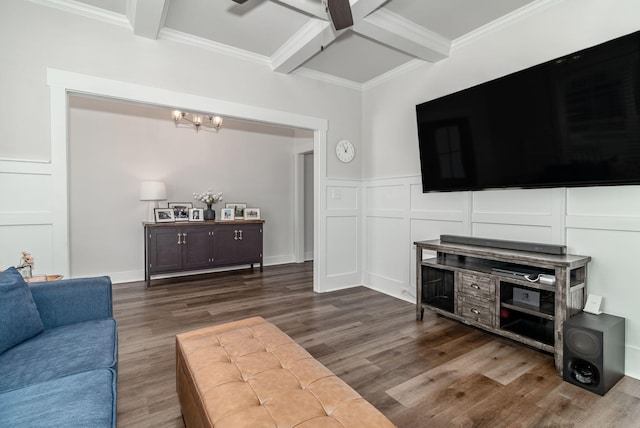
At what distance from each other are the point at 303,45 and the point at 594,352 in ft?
11.1

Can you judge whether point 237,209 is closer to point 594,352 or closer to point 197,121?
point 197,121

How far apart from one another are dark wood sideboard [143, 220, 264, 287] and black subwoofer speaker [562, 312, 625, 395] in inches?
171

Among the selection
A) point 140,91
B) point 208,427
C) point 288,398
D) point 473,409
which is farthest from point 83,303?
point 473,409

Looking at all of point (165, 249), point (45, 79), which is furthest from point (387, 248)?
point (45, 79)

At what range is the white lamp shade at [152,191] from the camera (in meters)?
4.64

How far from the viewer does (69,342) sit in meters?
1.68

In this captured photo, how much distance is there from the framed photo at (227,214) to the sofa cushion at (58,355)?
3.61 metres

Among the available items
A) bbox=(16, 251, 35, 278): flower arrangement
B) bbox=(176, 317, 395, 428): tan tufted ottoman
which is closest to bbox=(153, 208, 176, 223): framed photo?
bbox=(16, 251, 35, 278): flower arrangement

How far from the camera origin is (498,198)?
298 centimetres

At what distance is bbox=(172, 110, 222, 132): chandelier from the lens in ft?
16.3

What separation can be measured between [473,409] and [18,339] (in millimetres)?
2543

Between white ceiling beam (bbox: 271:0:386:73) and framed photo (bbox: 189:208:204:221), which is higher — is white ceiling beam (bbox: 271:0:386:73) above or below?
above

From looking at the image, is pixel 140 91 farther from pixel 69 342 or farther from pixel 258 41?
pixel 69 342

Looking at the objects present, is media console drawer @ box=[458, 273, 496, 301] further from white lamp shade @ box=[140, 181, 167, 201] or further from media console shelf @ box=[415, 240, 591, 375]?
white lamp shade @ box=[140, 181, 167, 201]
